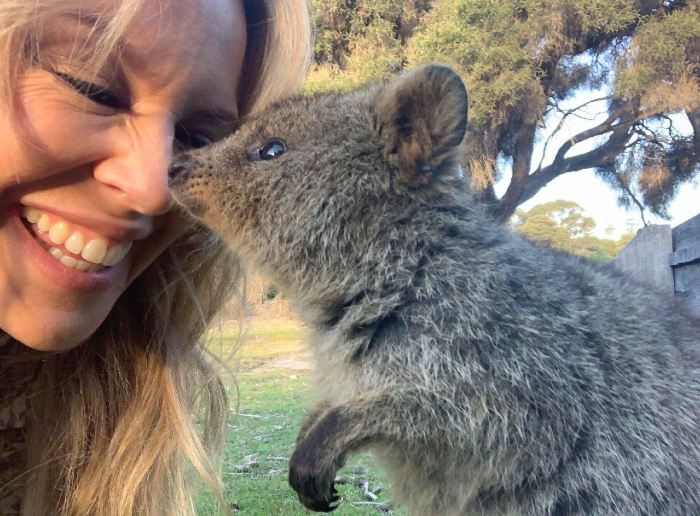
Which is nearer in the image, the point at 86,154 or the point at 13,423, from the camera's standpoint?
the point at 86,154

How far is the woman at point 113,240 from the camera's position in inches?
46.1

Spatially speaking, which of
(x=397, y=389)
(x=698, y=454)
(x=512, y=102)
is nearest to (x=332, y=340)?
(x=397, y=389)

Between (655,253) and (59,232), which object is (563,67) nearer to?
(655,253)

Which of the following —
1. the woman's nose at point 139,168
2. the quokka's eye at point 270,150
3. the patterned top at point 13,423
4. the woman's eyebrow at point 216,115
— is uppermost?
the woman's eyebrow at point 216,115

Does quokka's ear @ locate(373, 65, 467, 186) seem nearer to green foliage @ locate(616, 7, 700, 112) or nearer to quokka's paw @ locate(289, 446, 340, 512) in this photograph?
quokka's paw @ locate(289, 446, 340, 512)

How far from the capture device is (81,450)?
176 cm

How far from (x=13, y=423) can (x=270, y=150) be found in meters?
0.98

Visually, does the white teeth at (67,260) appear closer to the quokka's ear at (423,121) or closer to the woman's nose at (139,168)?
the woman's nose at (139,168)

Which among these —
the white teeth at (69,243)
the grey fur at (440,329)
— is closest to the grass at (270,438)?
the grey fur at (440,329)

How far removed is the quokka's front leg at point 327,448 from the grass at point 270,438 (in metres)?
0.35

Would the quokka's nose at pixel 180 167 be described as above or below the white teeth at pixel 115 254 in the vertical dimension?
above

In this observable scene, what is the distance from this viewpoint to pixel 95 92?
1216 mm

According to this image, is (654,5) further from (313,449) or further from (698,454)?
(313,449)

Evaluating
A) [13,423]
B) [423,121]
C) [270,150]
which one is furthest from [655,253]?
[13,423]
